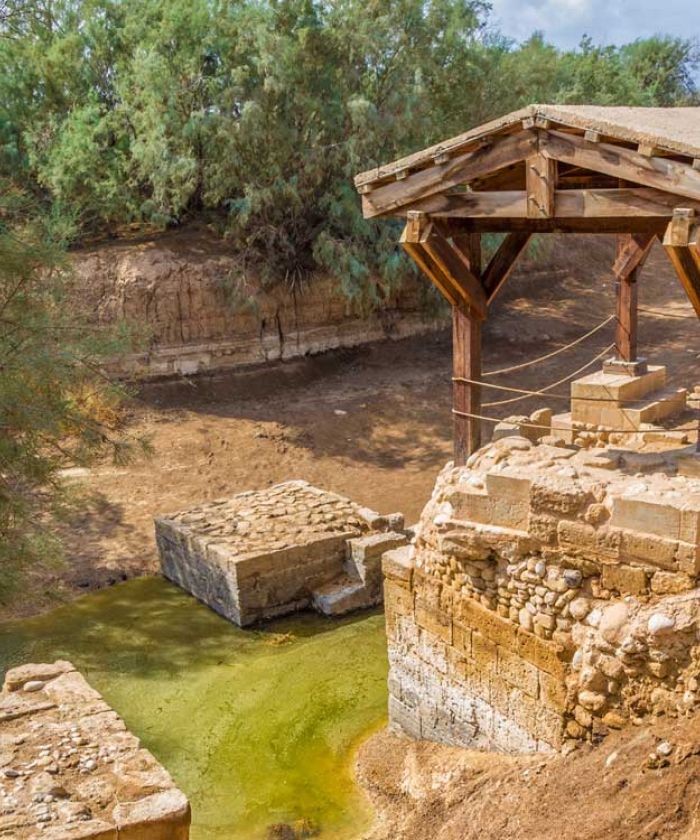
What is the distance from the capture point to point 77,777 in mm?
5258

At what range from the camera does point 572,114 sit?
20.6 feet

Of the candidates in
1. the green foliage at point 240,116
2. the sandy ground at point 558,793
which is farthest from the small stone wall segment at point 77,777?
the green foliage at point 240,116

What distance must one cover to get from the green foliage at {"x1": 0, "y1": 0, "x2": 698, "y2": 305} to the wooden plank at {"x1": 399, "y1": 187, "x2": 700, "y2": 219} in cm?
989

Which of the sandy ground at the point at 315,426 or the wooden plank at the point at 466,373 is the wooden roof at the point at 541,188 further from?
the sandy ground at the point at 315,426

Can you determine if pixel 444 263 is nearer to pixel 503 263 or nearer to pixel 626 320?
pixel 503 263

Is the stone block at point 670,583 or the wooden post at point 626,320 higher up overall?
the wooden post at point 626,320

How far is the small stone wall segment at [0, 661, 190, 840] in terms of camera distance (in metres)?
4.79

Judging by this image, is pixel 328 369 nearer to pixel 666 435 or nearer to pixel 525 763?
pixel 666 435

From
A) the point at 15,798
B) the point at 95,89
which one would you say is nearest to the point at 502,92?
the point at 95,89

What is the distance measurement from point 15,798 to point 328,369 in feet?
43.9

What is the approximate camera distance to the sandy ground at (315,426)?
41.3ft

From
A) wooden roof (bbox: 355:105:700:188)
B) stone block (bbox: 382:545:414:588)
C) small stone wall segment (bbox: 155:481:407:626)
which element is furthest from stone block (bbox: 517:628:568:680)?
small stone wall segment (bbox: 155:481:407:626)

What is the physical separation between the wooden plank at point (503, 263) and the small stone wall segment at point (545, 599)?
1.38m

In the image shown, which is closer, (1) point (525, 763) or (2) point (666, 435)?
(1) point (525, 763)
